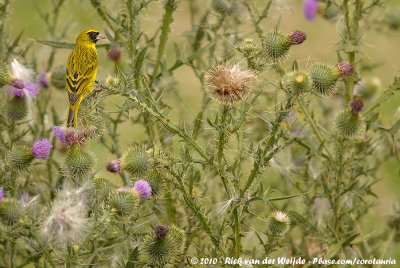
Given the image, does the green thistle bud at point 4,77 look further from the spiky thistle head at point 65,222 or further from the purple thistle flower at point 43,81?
the purple thistle flower at point 43,81

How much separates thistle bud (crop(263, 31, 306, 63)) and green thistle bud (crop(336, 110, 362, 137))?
0.56 meters

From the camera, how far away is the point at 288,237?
13.3 feet

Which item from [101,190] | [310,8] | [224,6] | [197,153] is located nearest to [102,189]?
[101,190]

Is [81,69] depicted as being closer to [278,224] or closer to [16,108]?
[16,108]

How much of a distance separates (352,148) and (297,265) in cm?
66

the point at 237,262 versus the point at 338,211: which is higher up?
the point at 338,211

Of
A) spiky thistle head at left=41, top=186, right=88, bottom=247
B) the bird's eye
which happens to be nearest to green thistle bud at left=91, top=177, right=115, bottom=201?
spiky thistle head at left=41, top=186, right=88, bottom=247

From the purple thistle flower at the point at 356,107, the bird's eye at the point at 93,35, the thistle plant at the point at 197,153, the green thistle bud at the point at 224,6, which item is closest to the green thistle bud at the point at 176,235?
the thistle plant at the point at 197,153

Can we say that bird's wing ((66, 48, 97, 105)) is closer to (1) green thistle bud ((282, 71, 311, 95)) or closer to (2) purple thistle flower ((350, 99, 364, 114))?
(1) green thistle bud ((282, 71, 311, 95))

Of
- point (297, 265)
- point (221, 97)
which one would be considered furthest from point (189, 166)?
point (297, 265)

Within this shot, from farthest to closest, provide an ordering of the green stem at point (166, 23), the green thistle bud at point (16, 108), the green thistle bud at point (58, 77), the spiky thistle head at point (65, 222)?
the green thistle bud at point (58, 77)
the green stem at point (166, 23)
the green thistle bud at point (16, 108)
the spiky thistle head at point (65, 222)

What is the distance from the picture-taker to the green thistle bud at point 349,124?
346 centimetres

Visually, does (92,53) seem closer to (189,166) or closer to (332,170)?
(189,166)

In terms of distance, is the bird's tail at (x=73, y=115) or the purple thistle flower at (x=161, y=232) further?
the bird's tail at (x=73, y=115)
